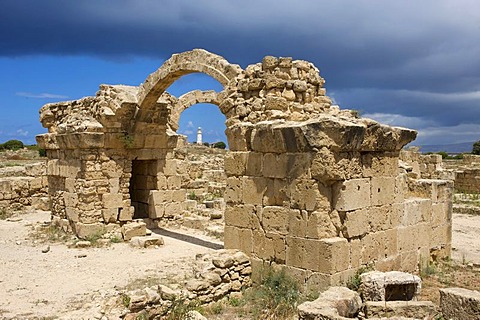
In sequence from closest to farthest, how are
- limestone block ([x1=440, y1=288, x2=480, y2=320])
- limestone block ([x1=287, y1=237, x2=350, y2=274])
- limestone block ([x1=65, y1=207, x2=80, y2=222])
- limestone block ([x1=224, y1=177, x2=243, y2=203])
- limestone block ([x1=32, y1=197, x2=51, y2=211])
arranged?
limestone block ([x1=440, y1=288, x2=480, y2=320]), limestone block ([x1=287, y1=237, x2=350, y2=274]), limestone block ([x1=224, y1=177, x2=243, y2=203]), limestone block ([x1=65, y1=207, x2=80, y2=222]), limestone block ([x1=32, y1=197, x2=51, y2=211])

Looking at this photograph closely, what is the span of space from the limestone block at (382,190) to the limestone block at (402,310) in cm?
191

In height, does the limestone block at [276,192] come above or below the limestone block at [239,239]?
above

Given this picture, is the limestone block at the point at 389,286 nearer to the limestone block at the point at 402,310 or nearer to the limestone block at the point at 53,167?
the limestone block at the point at 402,310

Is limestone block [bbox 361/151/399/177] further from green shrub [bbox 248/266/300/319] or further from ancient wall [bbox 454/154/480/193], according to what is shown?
ancient wall [bbox 454/154/480/193]

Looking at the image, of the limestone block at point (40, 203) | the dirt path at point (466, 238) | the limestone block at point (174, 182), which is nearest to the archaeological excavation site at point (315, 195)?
the dirt path at point (466, 238)

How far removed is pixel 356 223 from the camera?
707 cm

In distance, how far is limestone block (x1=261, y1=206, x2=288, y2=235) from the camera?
286 inches

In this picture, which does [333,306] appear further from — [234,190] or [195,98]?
[195,98]

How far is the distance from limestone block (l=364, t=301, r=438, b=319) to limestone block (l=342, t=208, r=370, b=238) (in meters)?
1.19

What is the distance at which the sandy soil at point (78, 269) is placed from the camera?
Answer: 704cm

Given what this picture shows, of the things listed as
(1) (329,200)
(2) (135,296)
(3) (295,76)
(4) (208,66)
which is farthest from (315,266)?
(4) (208,66)

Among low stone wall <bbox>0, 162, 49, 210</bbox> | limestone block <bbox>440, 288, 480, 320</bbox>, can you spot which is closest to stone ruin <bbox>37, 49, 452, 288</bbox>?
limestone block <bbox>440, 288, 480, 320</bbox>

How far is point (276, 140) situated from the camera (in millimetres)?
7289

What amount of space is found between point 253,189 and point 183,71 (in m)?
4.47
